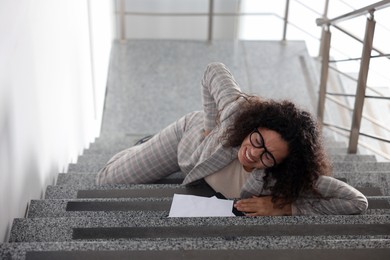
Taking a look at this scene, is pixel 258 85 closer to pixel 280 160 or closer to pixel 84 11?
pixel 84 11

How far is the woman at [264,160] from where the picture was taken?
1870 millimetres

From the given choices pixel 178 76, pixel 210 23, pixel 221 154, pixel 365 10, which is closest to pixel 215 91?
pixel 221 154

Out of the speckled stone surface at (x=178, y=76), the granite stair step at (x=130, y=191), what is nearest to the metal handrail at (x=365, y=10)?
the granite stair step at (x=130, y=191)

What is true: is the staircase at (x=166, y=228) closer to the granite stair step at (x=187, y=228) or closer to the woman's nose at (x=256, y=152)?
the granite stair step at (x=187, y=228)

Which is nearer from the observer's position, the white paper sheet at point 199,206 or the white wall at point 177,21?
the white paper sheet at point 199,206

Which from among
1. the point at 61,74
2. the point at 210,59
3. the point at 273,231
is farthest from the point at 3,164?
the point at 210,59

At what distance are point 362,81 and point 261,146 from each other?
1.39 m

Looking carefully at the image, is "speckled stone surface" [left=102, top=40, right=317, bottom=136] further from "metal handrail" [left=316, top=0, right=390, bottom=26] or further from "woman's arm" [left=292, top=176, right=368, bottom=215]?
"woman's arm" [left=292, top=176, right=368, bottom=215]

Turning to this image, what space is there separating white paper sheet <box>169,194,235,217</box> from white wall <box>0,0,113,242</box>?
0.51 metres

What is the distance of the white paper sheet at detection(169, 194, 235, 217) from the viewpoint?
1.94 meters

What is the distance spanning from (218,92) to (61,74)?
2.76ft

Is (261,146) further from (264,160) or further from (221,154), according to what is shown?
(221,154)

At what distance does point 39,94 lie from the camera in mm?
2295

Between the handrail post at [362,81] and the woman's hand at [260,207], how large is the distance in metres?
1.29
